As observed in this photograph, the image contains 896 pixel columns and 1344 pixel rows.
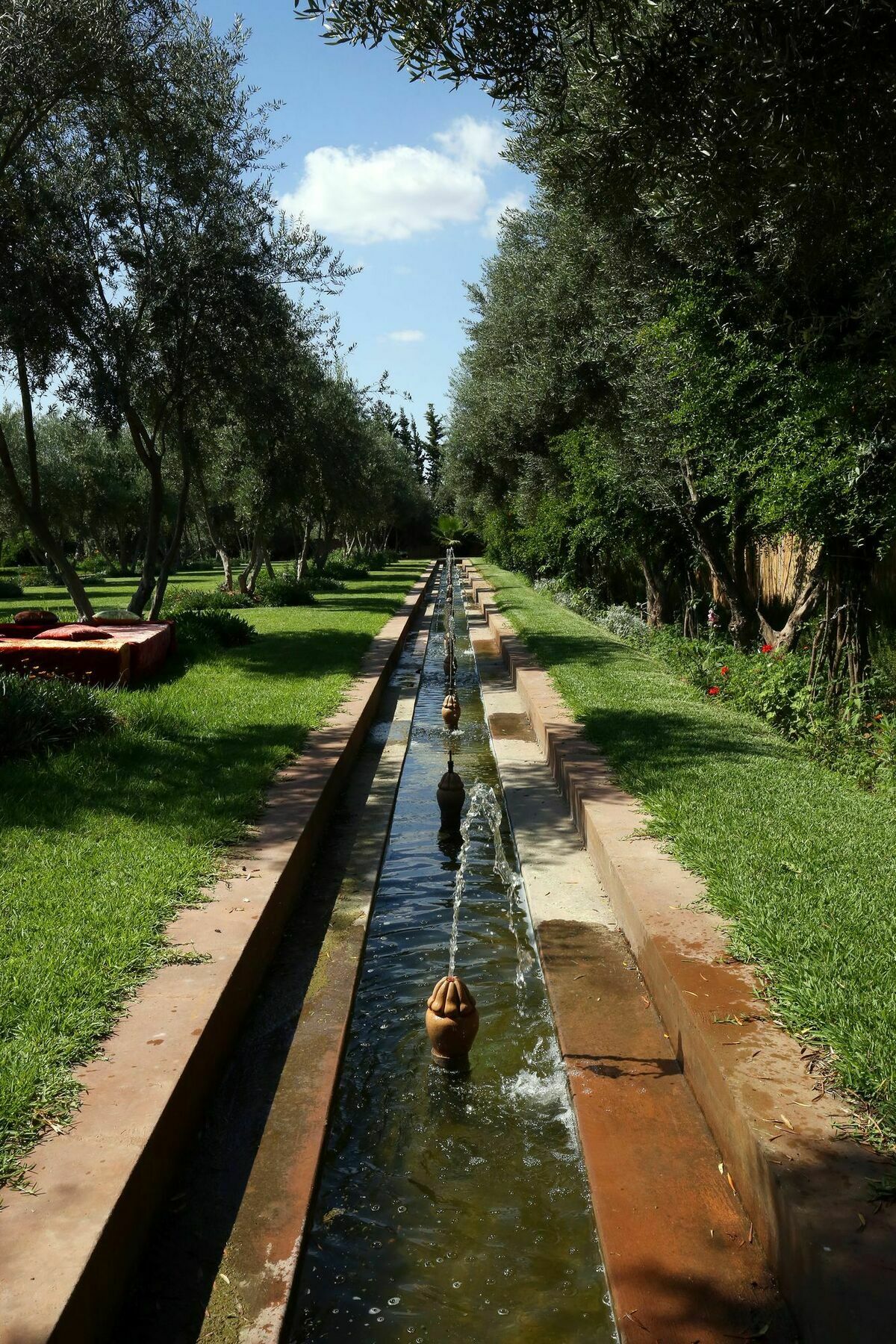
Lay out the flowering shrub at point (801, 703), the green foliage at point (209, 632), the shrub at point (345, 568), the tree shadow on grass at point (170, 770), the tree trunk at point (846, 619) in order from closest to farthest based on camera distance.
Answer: the tree shadow on grass at point (170, 770) < the flowering shrub at point (801, 703) < the tree trunk at point (846, 619) < the green foliage at point (209, 632) < the shrub at point (345, 568)

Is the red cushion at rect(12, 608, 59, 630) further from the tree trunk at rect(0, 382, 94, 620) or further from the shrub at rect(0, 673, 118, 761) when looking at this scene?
the shrub at rect(0, 673, 118, 761)

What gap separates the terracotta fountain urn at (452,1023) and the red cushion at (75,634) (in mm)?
7647

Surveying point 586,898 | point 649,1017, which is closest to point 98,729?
point 586,898

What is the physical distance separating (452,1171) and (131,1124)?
42.7 inches

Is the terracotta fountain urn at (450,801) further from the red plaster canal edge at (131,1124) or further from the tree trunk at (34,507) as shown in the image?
the tree trunk at (34,507)

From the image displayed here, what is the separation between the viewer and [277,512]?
22.3 m

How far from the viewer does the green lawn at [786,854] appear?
328 centimetres

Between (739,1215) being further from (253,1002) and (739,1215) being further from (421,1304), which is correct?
(253,1002)

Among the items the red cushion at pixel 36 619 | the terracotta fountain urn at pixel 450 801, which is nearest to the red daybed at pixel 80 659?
the red cushion at pixel 36 619

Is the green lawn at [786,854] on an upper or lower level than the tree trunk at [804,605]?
lower

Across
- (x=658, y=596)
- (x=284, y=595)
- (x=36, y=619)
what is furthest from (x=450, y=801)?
(x=284, y=595)

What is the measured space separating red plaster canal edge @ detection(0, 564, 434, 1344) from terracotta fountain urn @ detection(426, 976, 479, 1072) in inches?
32.0

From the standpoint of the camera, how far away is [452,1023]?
12.4 ft

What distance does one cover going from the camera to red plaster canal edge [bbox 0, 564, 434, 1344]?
2275 mm
